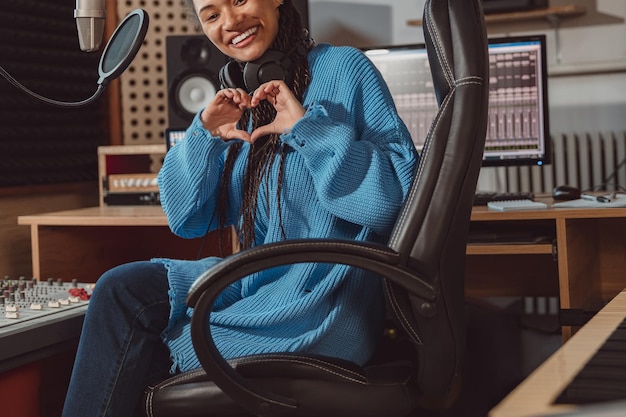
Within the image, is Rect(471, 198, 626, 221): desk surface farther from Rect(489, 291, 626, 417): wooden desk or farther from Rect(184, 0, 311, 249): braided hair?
Rect(489, 291, 626, 417): wooden desk

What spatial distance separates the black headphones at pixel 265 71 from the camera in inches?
60.0

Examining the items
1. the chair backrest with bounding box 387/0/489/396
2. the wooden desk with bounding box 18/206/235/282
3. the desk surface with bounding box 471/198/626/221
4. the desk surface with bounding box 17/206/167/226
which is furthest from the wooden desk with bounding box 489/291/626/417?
the desk surface with bounding box 17/206/167/226

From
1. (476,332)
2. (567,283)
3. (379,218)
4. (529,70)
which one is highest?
(529,70)

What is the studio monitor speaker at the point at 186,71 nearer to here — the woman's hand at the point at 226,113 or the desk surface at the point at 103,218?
the desk surface at the point at 103,218

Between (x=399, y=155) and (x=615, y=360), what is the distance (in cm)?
74

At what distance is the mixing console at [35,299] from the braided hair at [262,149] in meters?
0.32

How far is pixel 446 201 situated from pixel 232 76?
55 centimetres

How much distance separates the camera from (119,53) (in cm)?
131

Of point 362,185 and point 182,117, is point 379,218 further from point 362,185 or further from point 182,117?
point 182,117

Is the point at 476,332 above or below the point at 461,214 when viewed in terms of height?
below

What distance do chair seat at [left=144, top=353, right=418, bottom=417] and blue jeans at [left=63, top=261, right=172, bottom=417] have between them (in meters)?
0.07

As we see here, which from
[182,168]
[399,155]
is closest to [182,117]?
[182,168]

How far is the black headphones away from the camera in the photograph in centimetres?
152

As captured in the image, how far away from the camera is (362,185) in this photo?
4.50 feet
